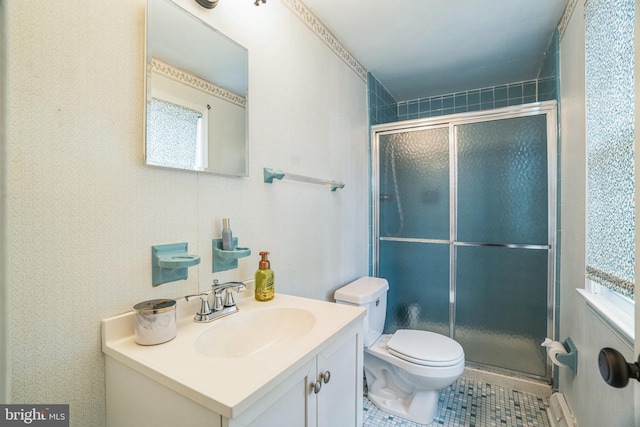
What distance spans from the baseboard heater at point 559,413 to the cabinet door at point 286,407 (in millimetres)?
1450

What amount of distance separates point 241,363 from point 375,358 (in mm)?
1348

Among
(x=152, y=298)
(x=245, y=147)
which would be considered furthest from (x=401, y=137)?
(x=152, y=298)

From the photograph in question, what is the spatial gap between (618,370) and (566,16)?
6.36 ft

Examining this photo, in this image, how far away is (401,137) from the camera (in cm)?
229

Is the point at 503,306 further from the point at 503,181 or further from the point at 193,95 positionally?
the point at 193,95

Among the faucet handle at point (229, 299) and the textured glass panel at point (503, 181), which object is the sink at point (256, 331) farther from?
the textured glass panel at point (503, 181)

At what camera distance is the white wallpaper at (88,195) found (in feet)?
2.22

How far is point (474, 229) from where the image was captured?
2.04 m

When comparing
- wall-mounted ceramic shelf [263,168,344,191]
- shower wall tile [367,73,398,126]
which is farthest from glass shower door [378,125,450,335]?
wall-mounted ceramic shelf [263,168,344,191]

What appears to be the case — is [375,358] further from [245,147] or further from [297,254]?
[245,147]

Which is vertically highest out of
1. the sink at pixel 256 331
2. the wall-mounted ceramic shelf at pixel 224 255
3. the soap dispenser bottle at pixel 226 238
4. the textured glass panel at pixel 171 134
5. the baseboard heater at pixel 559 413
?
the textured glass panel at pixel 171 134

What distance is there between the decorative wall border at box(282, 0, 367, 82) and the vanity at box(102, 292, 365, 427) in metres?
1.50

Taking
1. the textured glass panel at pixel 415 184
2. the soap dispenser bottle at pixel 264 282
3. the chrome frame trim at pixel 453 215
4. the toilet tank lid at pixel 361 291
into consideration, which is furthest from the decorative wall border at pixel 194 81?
the chrome frame trim at pixel 453 215

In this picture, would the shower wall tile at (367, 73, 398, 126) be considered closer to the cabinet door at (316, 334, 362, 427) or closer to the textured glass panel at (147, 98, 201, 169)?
the textured glass panel at (147, 98, 201, 169)
